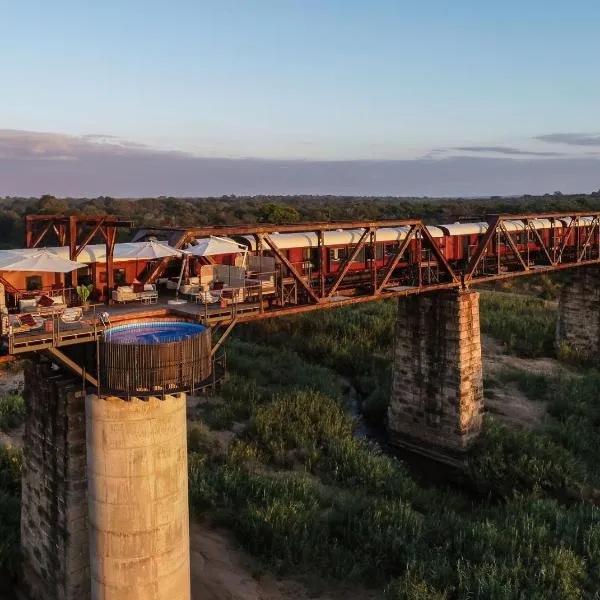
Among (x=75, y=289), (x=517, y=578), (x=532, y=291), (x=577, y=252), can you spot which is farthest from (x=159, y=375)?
(x=532, y=291)

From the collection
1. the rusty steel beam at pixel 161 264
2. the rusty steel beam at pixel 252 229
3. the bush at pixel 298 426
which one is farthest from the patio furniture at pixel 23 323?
the bush at pixel 298 426

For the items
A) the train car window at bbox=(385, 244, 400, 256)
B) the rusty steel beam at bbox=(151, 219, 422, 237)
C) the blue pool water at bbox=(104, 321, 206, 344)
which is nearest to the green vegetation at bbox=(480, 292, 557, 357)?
the train car window at bbox=(385, 244, 400, 256)

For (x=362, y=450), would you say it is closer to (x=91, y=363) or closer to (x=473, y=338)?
(x=473, y=338)

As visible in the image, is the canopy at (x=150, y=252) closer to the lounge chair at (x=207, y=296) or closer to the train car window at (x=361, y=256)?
the lounge chair at (x=207, y=296)

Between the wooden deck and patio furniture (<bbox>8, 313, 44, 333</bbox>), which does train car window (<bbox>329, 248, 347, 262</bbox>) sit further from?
patio furniture (<bbox>8, 313, 44, 333</bbox>)

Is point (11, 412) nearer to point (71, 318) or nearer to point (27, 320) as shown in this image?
point (71, 318)
